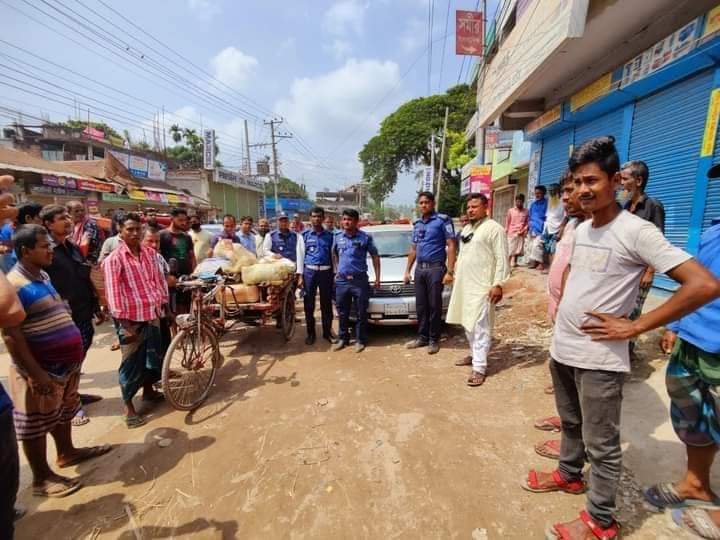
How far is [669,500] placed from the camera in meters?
1.98

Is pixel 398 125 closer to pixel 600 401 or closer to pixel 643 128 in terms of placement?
pixel 643 128

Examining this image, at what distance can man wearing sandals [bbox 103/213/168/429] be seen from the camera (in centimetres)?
304

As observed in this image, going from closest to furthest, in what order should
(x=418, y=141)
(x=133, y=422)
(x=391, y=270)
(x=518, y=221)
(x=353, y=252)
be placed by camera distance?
1. (x=133, y=422)
2. (x=353, y=252)
3. (x=391, y=270)
4. (x=518, y=221)
5. (x=418, y=141)

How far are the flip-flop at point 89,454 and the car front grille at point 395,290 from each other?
3.31 meters

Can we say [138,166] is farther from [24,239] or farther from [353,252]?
[24,239]

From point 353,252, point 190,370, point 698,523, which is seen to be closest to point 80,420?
point 190,370

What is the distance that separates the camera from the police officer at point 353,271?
4.61 m

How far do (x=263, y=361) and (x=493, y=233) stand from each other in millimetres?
3189

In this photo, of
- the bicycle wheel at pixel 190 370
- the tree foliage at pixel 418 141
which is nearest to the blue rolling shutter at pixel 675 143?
the bicycle wheel at pixel 190 370

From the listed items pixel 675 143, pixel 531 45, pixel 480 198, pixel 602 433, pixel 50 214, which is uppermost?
pixel 531 45

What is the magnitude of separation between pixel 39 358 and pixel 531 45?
316 inches

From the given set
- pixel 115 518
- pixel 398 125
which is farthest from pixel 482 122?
pixel 398 125

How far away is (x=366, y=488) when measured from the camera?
227 centimetres

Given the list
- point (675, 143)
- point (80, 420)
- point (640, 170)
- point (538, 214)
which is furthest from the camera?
point (538, 214)
